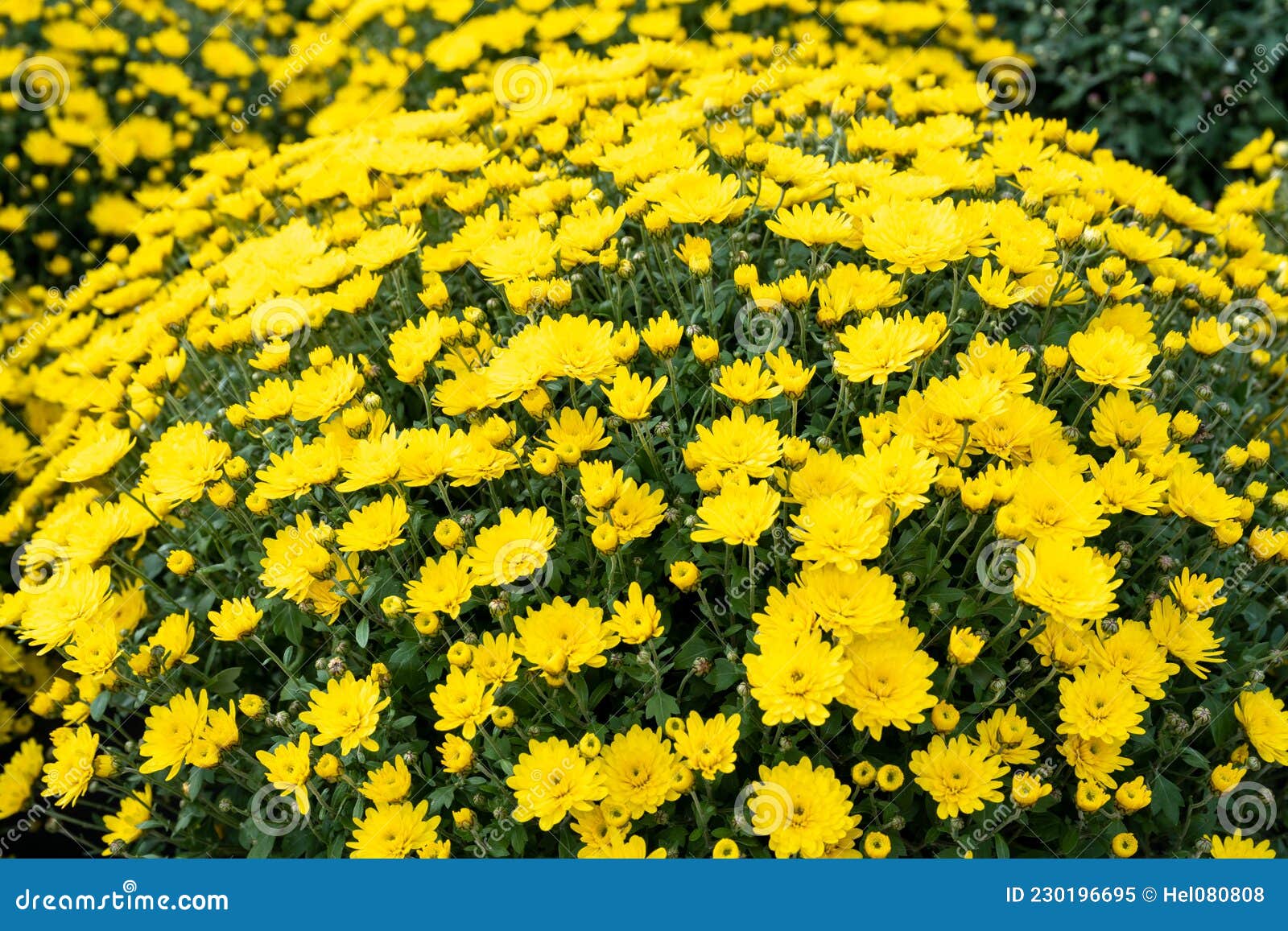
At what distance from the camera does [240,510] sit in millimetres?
2832

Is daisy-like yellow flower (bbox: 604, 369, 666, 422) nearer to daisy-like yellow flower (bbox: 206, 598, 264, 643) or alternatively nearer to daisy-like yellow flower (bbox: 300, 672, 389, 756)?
daisy-like yellow flower (bbox: 300, 672, 389, 756)

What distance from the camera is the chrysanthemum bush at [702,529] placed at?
2.13m

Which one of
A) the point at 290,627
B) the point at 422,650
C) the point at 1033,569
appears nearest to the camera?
the point at 1033,569

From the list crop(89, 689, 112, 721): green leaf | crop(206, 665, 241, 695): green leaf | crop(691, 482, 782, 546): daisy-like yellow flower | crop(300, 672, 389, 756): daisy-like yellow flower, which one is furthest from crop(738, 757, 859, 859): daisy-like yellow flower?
crop(89, 689, 112, 721): green leaf

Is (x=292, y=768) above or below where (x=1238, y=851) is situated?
above

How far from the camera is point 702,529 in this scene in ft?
7.18

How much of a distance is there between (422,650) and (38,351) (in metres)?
3.83

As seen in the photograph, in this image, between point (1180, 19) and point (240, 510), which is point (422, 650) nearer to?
point (240, 510)

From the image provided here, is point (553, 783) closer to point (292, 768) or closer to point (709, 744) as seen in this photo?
point (709, 744)

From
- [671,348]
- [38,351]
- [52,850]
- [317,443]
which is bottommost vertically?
[52,850]

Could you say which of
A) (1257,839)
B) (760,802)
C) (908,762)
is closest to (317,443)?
(760,802)

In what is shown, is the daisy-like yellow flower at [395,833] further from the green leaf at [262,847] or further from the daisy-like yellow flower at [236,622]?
the daisy-like yellow flower at [236,622]

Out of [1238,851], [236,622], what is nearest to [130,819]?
[236,622]

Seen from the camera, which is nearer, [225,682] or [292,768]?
[292,768]
